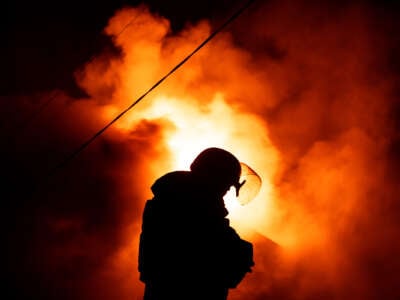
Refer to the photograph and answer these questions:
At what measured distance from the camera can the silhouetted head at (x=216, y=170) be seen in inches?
88.0

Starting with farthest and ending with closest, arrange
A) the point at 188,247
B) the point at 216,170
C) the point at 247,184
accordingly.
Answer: the point at 247,184
the point at 216,170
the point at 188,247

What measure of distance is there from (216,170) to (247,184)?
610 millimetres

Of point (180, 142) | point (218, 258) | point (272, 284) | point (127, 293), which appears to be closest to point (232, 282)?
point (218, 258)

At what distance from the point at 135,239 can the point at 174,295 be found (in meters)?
13.6

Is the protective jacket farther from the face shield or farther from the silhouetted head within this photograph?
the face shield

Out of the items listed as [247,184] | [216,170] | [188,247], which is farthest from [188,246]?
[247,184]

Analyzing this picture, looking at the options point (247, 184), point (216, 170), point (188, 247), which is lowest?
point (188, 247)

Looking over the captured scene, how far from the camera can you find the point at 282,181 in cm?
1216

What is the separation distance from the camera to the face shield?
279 cm

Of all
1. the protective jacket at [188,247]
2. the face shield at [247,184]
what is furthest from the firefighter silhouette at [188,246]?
the face shield at [247,184]

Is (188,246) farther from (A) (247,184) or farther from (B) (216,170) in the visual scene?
(A) (247,184)

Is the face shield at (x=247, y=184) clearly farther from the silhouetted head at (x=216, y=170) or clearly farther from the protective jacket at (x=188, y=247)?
the protective jacket at (x=188, y=247)

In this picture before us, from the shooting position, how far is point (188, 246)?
1937mm

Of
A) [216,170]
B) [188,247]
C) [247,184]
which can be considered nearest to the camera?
[188,247]
